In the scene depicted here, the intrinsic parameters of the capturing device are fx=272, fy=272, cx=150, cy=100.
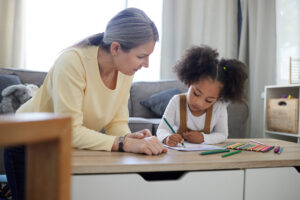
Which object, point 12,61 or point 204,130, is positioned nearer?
point 204,130

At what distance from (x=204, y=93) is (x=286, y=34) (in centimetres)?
226

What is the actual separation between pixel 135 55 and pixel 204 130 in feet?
2.16

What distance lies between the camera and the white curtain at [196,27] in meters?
3.29

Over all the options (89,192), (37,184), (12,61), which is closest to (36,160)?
(37,184)

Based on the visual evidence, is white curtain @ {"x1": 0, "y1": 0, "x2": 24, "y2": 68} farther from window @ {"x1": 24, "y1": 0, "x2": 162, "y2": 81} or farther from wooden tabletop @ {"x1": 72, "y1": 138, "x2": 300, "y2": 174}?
wooden tabletop @ {"x1": 72, "y1": 138, "x2": 300, "y2": 174}

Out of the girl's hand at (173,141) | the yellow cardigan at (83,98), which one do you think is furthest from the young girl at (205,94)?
the yellow cardigan at (83,98)

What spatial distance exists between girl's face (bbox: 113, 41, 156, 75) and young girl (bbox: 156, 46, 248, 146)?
1.21ft

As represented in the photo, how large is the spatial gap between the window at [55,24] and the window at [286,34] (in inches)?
71.7

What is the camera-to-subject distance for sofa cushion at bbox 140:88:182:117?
2553mm

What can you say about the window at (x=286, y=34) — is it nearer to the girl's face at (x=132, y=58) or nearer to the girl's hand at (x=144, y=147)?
the girl's face at (x=132, y=58)

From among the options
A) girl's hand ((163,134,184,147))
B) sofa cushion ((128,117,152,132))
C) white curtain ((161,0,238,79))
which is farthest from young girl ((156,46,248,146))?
white curtain ((161,0,238,79))

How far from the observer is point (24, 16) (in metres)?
2.85

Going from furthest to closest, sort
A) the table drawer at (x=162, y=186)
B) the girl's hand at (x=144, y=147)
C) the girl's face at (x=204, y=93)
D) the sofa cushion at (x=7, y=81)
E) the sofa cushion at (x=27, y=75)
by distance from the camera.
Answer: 1. the sofa cushion at (x=27, y=75)
2. the sofa cushion at (x=7, y=81)
3. the girl's face at (x=204, y=93)
4. the girl's hand at (x=144, y=147)
5. the table drawer at (x=162, y=186)

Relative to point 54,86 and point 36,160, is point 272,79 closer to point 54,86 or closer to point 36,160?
point 54,86
